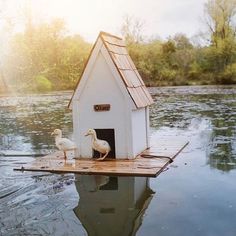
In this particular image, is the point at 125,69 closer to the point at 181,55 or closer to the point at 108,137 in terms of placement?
the point at 108,137

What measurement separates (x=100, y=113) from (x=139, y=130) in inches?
41.5

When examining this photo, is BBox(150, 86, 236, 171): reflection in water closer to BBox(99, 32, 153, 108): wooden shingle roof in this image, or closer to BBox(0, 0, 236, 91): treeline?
BBox(99, 32, 153, 108): wooden shingle roof

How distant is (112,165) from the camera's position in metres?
8.52

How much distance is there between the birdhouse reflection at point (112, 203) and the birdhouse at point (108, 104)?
135cm

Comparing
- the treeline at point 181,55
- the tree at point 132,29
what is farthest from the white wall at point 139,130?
the tree at point 132,29

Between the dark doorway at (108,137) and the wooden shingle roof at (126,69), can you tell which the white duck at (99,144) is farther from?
the wooden shingle roof at (126,69)

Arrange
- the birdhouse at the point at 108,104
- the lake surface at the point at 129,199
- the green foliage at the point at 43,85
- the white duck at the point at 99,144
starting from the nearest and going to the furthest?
the lake surface at the point at 129,199 → the white duck at the point at 99,144 → the birdhouse at the point at 108,104 → the green foliage at the point at 43,85

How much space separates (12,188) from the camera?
751 cm

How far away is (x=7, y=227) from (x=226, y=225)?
10.3 feet

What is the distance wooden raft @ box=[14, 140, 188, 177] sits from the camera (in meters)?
8.02

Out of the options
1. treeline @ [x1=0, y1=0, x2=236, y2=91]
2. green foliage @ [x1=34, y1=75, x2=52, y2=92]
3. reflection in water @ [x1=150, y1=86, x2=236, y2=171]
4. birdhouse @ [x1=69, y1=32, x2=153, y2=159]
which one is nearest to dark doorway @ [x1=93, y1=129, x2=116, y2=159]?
birdhouse @ [x1=69, y1=32, x2=153, y2=159]

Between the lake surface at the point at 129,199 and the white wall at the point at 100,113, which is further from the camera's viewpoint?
the white wall at the point at 100,113

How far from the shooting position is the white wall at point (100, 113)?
29.5 ft

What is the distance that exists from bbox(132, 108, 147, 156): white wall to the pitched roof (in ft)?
0.83
